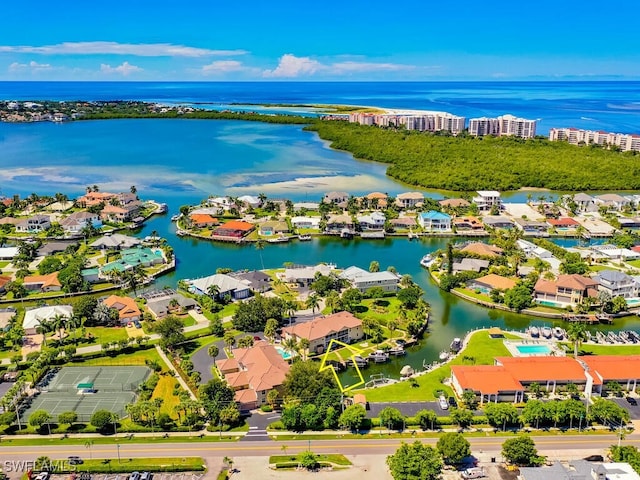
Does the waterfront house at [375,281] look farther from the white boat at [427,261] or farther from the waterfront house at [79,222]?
the waterfront house at [79,222]

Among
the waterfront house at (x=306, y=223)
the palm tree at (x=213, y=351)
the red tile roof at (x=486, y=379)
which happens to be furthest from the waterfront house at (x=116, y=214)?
the red tile roof at (x=486, y=379)

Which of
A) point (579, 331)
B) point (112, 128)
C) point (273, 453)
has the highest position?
point (112, 128)

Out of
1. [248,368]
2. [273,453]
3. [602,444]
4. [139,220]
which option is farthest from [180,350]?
[139,220]

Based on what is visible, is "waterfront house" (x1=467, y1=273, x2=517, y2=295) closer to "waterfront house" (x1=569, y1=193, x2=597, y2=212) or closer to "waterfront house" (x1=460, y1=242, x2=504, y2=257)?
"waterfront house" (x1=460, y1=242, x2=504, y2=257)

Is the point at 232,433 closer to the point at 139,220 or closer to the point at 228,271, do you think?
the point at 228,271

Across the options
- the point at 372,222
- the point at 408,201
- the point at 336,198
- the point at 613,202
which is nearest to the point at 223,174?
the point at 336,198

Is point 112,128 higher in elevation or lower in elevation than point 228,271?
higher
